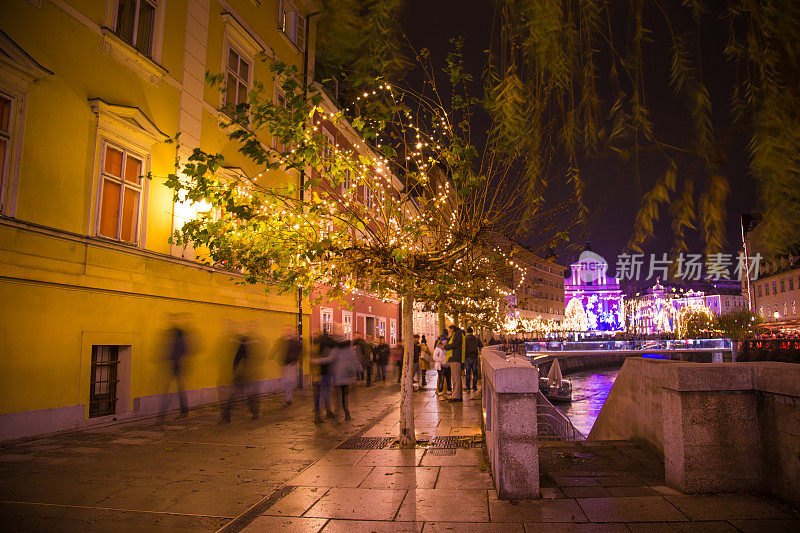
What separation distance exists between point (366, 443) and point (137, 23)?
10489mm

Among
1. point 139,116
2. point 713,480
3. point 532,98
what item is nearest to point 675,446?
point 713,480

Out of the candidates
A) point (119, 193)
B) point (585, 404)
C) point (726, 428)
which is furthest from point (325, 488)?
point (585, 404)

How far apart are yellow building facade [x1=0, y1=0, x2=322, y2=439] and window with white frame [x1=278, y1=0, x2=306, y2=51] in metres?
3.71

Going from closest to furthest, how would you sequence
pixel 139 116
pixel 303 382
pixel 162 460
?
pixel 162 460 → pixel 139 116 → pixel 303 382

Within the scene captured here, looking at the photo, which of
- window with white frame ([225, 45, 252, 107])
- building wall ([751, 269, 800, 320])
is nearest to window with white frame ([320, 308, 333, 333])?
window with white frame ([225, 45, 252, 107])

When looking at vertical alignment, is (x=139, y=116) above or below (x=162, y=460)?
above

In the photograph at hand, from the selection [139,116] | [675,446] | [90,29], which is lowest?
[675,446]

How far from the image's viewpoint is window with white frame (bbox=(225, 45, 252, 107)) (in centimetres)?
1546

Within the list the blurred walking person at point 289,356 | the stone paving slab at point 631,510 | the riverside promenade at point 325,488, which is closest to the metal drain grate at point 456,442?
the riverside promenade at point 325,488

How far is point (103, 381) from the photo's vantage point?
1080cm

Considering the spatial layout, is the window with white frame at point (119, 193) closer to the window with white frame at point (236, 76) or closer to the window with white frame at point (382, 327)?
the window with white frame at point (236, 76)

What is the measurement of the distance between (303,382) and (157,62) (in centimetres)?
1153

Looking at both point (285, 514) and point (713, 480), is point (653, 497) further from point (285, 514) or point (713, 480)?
point (285, 514)

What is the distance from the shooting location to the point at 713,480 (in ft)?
16.8
